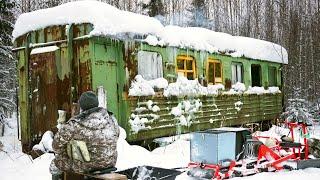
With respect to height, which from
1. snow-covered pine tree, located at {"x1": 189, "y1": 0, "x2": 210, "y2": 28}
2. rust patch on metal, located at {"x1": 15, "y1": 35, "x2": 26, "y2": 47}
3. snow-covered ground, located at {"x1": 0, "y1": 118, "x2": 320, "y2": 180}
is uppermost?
snow-covered pine tree, located at {"x1": 189, "y1": 0, "x2": 210, "y2": 28}

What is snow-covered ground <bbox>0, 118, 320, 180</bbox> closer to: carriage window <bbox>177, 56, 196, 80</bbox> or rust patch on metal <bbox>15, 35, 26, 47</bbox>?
carriage window <bbox>177, 56, 196, 80</bbox>

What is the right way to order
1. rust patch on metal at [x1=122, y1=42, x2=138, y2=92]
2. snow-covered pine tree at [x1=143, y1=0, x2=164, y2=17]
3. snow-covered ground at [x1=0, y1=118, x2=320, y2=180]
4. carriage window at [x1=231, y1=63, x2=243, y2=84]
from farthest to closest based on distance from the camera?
1. snow-covered pine tree at [x1=143, y1=0, x2=164, y2=17]
2. carriage window at [x1=231, y1=63, x2=243, y2=84]
3. rust patch on metal at [x1=122, y1=42, x2=138, y2=92]
4. snow-covered ground at [x1=0, y1=118, x2=320, y2=180]

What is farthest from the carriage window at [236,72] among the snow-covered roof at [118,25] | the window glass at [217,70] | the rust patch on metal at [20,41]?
the rust patch on metal at [20,41]

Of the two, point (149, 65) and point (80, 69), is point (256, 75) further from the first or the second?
point (80, 69)

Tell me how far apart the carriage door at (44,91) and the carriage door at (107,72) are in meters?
0.80

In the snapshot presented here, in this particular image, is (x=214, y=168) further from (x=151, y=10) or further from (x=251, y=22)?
(x=251, y=22)

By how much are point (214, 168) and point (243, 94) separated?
22.1ft

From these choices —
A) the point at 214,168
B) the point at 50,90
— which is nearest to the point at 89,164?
the point at 214,168

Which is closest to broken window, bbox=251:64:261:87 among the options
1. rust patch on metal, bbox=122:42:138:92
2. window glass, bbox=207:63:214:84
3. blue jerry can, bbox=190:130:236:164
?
window glass, bbox=207:63:214:84

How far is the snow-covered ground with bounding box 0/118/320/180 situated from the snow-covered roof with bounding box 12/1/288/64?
2.19 metres

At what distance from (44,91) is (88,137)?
5.35 metres

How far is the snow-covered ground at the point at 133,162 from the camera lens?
736 cm

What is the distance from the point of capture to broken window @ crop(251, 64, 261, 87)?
14.6 meters

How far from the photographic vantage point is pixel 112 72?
8.84 meters
